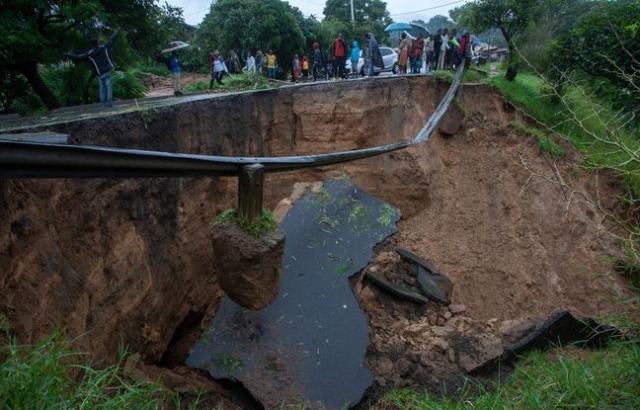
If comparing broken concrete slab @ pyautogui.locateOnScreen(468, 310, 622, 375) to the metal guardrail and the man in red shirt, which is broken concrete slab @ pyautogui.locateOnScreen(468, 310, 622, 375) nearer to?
the metal guardrail

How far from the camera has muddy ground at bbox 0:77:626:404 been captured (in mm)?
2891

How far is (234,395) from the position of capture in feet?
11.7

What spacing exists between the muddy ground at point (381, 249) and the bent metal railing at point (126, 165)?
2.37ft

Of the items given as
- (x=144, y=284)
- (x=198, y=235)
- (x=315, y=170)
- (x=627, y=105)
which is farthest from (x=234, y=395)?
(x=627, y=105)

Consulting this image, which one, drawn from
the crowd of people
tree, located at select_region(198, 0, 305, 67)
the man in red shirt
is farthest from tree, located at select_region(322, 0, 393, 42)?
the man in red shirt

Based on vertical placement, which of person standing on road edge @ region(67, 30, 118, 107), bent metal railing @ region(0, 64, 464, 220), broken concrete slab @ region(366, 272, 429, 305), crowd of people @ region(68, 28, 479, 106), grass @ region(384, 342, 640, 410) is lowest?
broken concrete slab @ region(366, 272, 429, 305)

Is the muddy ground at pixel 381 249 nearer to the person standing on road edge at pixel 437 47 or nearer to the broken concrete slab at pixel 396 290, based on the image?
the broken concrete slab at pixel 396 290

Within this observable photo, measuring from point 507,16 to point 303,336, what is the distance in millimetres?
10217

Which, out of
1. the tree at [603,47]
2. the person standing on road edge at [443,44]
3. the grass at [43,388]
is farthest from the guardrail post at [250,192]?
the person standing on road edge at [443,44]

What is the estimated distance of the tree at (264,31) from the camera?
659 inches

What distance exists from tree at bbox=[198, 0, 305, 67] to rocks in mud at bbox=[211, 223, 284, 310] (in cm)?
1503

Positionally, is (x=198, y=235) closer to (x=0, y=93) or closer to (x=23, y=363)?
(x=23, y=363)

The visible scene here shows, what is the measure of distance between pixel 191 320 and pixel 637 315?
3.83m

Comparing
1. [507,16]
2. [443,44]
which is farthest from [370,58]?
[507,16]
